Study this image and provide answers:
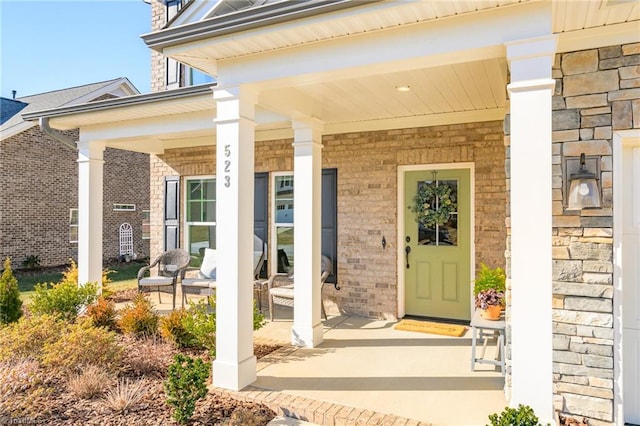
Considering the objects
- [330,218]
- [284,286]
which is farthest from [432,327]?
[284,286]

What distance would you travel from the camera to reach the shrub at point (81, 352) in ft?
12.6

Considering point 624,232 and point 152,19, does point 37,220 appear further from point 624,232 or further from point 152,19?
point 624,232

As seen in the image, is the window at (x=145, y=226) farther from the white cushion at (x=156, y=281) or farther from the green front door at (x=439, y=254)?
the green front door at (x=439, y=254)

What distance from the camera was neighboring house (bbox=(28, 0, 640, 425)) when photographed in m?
2.55

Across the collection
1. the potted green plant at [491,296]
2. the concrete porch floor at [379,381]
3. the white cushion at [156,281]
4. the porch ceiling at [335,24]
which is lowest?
the concrete porch floor at [379,381]

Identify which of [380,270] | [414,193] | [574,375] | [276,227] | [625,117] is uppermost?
[625,117]

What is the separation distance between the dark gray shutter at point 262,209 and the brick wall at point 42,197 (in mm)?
8669

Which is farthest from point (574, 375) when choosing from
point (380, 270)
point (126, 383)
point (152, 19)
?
point (152, 19)

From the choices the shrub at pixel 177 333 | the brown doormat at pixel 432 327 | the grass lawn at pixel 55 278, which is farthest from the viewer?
the grass lawn at pixel 55 278

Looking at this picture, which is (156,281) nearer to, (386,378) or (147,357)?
(147,357)

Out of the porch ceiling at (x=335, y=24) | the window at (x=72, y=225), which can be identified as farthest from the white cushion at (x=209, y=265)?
the window at (x=72, y=225)

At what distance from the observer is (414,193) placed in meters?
5.93

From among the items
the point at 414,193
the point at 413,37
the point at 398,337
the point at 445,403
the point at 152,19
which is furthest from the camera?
the point at 152,19

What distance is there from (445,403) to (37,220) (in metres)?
13.3
